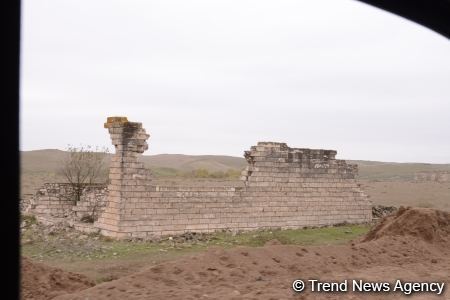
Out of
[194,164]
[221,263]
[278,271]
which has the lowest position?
[278,271]

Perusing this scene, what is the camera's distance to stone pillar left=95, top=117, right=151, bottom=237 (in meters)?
14.6

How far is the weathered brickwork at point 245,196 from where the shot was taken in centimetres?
1493

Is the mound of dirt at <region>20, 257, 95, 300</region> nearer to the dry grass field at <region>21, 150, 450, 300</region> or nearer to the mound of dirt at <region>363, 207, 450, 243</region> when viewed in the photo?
the dry grass field at <region>21, 150, 450, 300</region>

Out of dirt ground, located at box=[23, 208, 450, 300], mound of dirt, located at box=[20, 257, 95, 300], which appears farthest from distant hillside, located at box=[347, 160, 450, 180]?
mound of dirt, located at box=[20, 257, 95, 300]

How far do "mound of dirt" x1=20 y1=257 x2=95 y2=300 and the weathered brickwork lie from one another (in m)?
6.14

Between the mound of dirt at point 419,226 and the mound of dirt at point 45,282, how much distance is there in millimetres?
6751

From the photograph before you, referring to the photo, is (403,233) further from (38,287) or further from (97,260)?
(38,287)

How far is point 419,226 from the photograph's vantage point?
11664 millimetres

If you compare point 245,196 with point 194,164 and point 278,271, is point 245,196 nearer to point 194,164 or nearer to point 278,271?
point 278,271

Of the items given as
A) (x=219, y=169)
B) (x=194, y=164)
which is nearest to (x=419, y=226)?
(x=219, y=169)

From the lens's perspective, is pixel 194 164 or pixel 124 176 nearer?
pixel 124 176

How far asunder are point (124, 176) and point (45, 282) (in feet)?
23.1

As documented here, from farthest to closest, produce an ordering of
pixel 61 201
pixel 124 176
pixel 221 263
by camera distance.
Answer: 1. pixel 61 201
2. pixel 124 176
3. pixel 221 263

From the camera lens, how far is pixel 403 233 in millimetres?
11680
